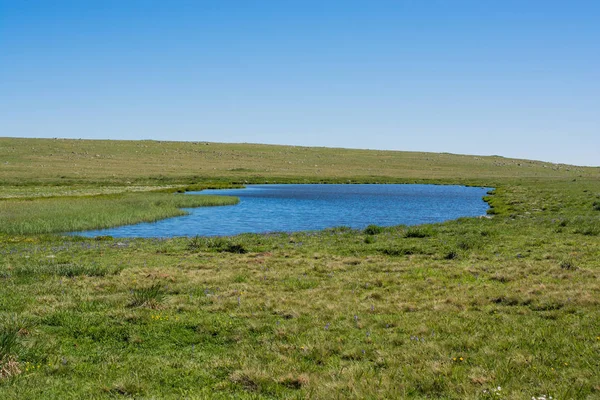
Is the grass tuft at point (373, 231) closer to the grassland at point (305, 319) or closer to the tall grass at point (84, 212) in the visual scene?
the grassland at point (305, 319)

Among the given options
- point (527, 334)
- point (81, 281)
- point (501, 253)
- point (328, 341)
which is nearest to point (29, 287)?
point (81, 281)

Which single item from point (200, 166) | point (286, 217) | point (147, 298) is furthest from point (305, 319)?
point (200, 166)

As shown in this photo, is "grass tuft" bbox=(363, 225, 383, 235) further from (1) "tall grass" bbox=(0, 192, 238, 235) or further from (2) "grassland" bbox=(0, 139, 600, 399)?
(1) "tall grass" bbox=(0, 192, 238, 235)

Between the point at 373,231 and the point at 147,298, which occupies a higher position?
the point at 147,298

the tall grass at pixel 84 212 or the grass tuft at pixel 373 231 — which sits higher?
the grass tuft at pixel 373 231

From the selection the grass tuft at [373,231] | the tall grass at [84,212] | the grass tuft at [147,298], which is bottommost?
the tall grass at [84,212]

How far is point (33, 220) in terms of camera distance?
38.0 meters

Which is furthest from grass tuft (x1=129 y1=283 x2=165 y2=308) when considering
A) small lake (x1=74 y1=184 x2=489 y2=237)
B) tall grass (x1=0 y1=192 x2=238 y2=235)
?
tall grass (x1=0 y1=192 x2=238 y2=235)

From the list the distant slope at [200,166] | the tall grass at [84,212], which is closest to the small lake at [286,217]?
the tall grass at [84,212]

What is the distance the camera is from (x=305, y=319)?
12039mm

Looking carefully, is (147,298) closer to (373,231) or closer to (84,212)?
(373,231)

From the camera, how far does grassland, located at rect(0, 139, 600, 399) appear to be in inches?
325

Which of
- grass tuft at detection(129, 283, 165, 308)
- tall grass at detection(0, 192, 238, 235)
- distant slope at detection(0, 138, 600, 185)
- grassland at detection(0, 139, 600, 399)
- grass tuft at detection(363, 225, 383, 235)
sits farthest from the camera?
distant slope at detection(0, 138, 600, 185)

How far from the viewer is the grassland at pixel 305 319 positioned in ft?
27.1
